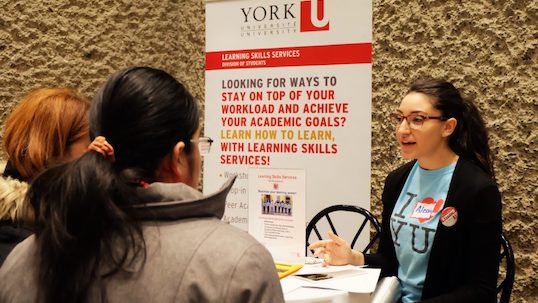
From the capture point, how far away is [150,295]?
86 centimetres

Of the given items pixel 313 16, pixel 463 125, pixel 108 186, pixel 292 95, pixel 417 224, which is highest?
pixel 313 16

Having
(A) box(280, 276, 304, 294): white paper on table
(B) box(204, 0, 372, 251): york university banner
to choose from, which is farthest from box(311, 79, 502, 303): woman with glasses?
(B) box(204, 0, 372, 251): york university banner

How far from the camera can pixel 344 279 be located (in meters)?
1.88

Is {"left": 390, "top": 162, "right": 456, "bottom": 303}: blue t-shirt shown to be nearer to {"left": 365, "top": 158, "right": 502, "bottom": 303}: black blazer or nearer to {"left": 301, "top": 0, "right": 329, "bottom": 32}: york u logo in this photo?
{"left": 365, "top": 158, "right": 502, "bottom": 303}: black blazer

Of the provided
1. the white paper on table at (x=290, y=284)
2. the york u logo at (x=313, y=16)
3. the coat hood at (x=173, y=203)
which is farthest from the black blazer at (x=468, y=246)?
the york u logo at (x=313, y=16)

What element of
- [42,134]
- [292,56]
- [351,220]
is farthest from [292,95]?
[42,134]

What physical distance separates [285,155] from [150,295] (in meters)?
2.47

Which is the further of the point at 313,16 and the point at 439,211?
the point at 313,16

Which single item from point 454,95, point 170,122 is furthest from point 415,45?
point 170,122

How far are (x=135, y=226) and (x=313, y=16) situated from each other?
98.7 inches

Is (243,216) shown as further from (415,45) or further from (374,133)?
(415,45)

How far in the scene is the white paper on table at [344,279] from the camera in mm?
1775

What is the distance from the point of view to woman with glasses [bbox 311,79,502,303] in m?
1.93

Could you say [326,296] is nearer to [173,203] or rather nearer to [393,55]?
[173,203]
